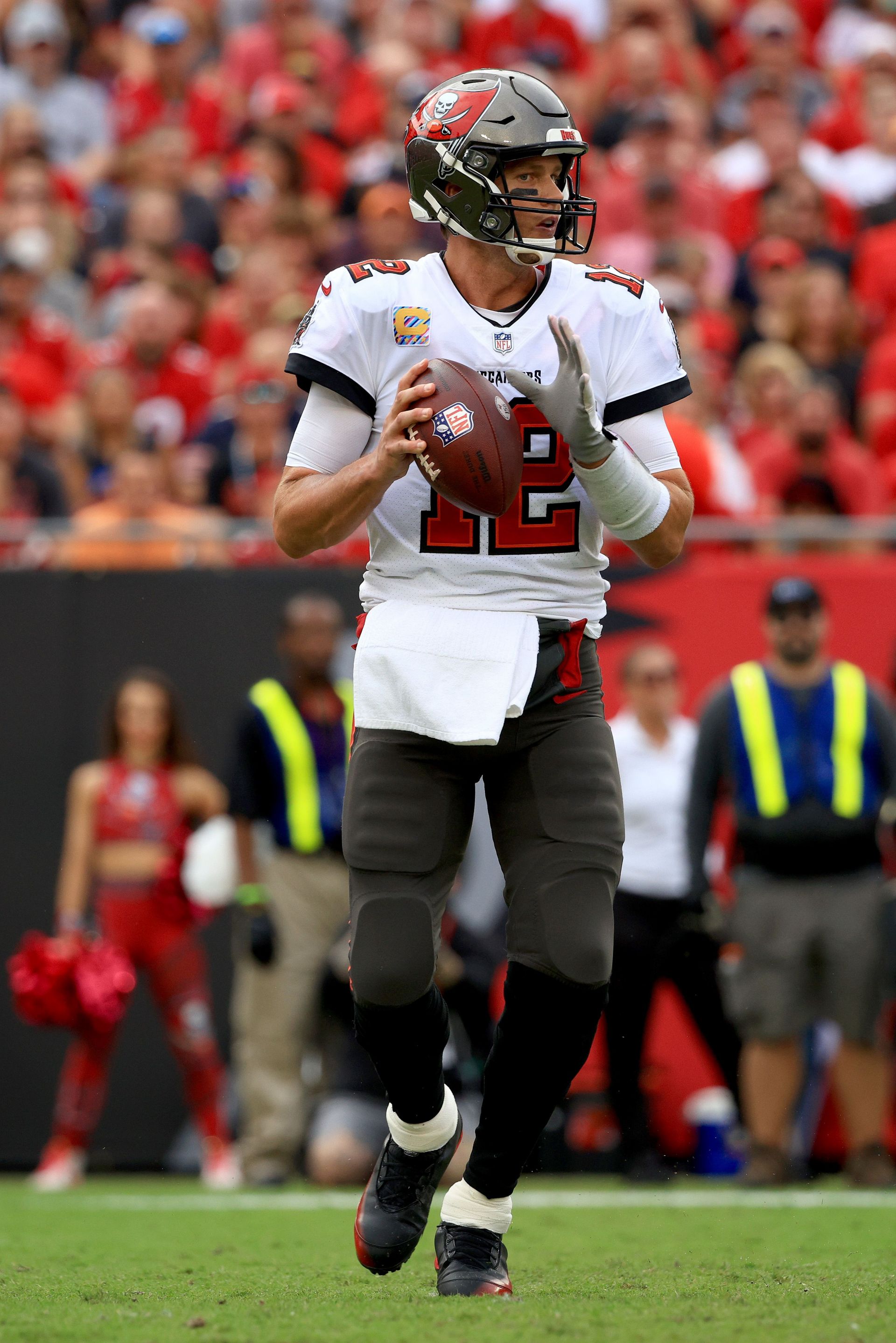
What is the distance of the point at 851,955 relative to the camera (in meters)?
6.98

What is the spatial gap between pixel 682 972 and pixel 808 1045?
695 millimetres

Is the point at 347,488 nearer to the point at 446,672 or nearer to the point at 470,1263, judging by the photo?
the point at 446,672

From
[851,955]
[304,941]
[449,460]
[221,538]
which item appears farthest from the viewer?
[221,538]

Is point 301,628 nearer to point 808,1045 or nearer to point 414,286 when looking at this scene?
point 808,1045

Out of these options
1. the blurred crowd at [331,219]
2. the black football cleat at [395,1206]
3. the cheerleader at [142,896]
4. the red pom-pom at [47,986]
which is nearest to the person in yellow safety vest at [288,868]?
the cheerleader at [142,896]

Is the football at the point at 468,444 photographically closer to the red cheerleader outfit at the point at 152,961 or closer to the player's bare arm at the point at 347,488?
the player's bare arm at the point at 347,488

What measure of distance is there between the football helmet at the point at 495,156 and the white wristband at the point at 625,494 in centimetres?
44

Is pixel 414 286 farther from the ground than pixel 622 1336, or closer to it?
farther from the ground

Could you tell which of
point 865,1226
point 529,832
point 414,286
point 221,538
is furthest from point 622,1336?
point 221,538

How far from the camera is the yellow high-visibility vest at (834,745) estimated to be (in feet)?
23.2

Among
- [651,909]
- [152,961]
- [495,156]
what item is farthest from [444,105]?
[152,961]

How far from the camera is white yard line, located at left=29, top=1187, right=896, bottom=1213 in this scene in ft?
20.4

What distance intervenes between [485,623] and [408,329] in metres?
A: 0.57

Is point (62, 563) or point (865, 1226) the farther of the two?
point (62, 563)
